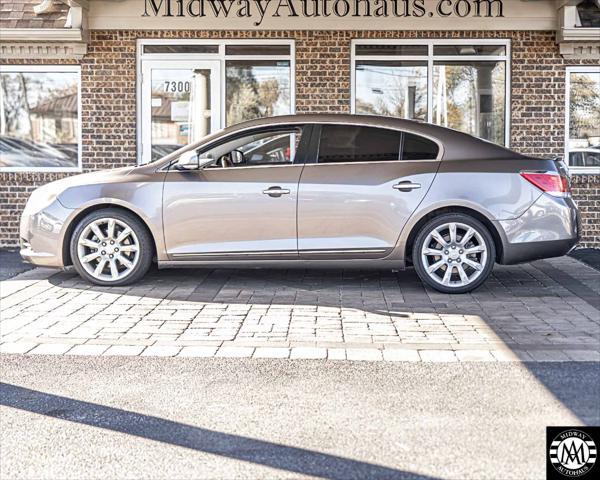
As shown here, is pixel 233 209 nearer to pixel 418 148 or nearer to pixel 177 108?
pixel 418 148

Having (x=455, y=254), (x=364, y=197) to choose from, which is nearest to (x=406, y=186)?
(x=364, y=197)

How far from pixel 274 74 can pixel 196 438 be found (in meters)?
8.79

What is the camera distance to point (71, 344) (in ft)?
22.4

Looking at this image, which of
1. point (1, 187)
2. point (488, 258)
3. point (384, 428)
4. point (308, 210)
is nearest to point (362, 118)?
point (308, 210)

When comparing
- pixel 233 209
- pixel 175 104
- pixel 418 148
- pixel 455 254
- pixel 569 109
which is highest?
pixel 175 104

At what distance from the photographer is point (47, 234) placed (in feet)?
30.5

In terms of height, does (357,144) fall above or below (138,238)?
above

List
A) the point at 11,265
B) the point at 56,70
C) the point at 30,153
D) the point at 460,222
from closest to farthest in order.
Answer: the point at 460,222
the point at 11,265
the point at 56,70
the point at 30,153

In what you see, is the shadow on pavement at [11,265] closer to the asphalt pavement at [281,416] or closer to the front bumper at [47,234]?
the front bumper at [47,234]

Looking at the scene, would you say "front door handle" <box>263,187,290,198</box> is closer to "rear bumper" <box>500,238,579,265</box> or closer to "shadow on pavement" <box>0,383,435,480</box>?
"rear bumper" <box>500,238,579,265</box>

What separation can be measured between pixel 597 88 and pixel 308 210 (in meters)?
5.92

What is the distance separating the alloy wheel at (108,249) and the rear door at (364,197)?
1666mm

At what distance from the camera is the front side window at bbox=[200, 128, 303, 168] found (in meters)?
9.16

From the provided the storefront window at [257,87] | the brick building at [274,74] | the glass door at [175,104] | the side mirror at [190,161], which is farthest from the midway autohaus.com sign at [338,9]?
the side mirror at [190,161]
